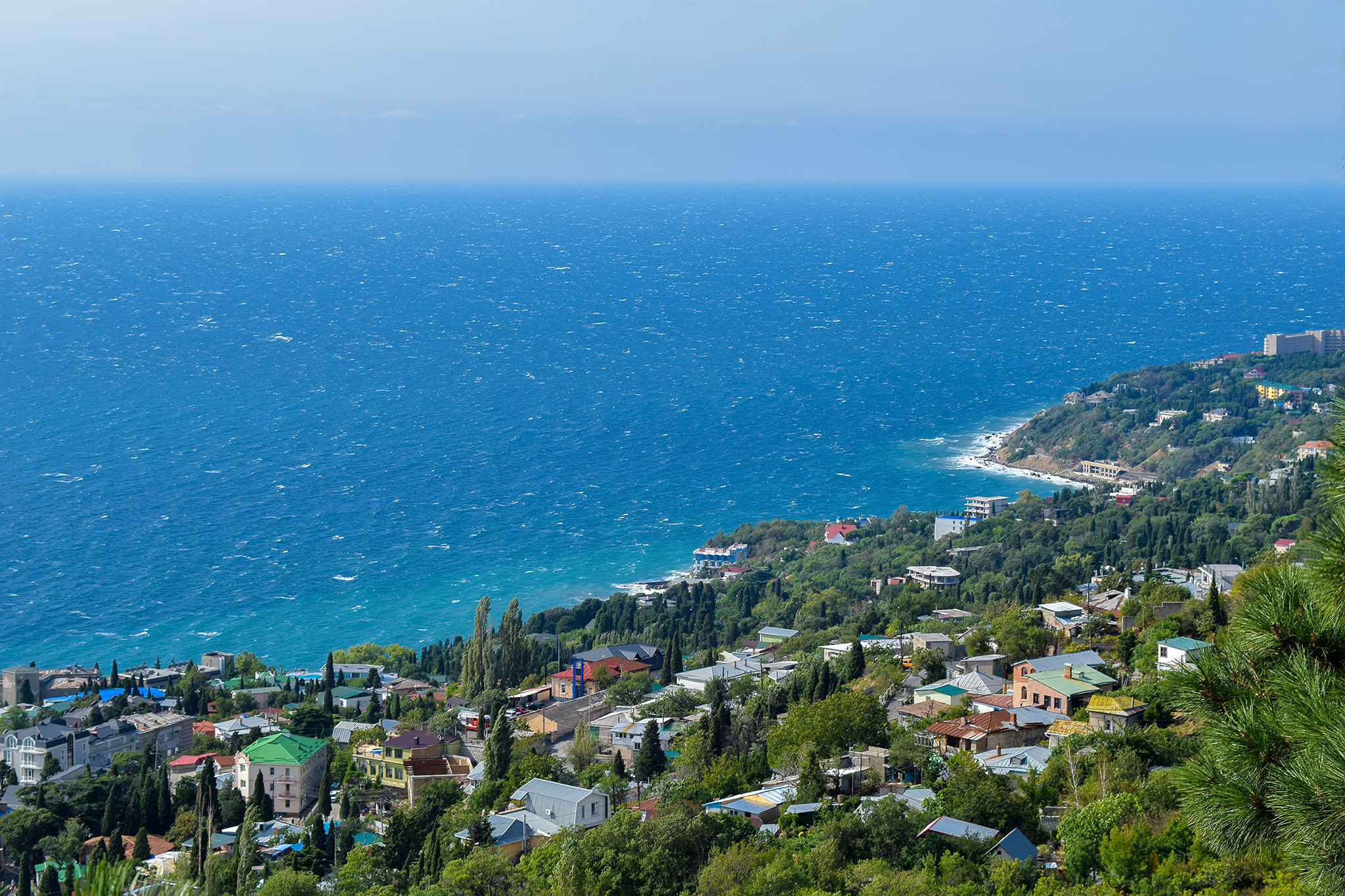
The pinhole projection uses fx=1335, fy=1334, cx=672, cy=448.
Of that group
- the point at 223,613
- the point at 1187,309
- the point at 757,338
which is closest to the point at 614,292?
the point at 757,338

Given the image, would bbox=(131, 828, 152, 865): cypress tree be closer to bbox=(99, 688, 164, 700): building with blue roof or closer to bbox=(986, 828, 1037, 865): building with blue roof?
bbox=(99, 688, 164, 700): building with blue roof

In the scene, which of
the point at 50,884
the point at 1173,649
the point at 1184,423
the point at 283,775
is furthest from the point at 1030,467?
the point at 50,884

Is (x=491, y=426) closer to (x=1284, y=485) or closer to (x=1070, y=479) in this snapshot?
(x=1070, y=479)

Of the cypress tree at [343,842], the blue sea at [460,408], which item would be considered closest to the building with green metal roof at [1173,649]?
the cypress tree at [343,842]

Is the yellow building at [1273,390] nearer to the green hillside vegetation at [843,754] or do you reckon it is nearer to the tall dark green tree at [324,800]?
the green hillside vegetation at [843,754]

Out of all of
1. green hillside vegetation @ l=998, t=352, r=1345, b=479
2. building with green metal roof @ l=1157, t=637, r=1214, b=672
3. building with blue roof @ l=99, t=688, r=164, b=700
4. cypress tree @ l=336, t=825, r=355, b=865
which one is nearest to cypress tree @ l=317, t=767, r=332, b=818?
cypress tree @ l=336, t=825, r=355, b=865
